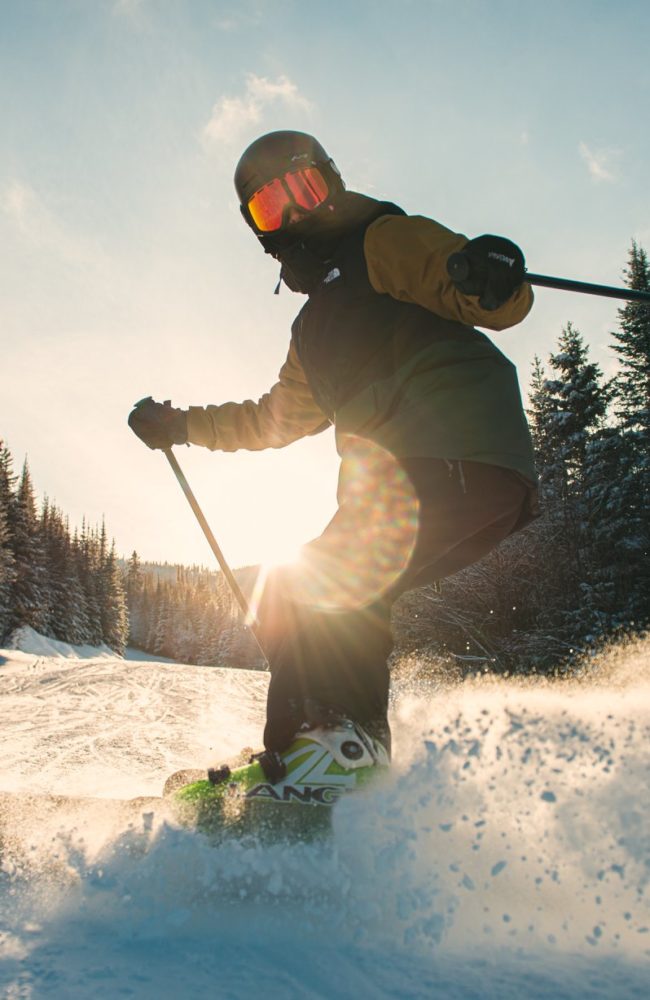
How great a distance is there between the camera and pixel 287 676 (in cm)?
211

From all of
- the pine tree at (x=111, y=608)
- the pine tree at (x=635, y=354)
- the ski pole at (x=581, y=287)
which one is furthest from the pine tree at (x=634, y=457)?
the pine tree at (x=111, y=608)

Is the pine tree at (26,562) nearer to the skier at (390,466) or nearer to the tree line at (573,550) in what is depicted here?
the tree line at (573,550)

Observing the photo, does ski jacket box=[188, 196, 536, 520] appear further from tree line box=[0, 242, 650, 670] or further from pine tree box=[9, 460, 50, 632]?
pine tree box=[9, 460, 50, 632]

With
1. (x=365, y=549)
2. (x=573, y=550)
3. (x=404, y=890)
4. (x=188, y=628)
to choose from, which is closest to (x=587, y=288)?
(x=365, y=549)

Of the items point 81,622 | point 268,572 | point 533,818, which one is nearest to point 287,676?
point 268,572

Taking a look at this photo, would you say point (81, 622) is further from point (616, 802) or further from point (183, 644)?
point (616, 802)

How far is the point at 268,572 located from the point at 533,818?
45.5 inches

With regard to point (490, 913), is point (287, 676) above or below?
above

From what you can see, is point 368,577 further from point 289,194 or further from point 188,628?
point 188,628

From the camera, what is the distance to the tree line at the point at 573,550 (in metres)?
18.3

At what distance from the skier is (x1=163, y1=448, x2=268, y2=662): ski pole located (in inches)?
9.0

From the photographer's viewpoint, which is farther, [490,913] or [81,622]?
[81,622]

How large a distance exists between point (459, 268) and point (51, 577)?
49959 millimetres

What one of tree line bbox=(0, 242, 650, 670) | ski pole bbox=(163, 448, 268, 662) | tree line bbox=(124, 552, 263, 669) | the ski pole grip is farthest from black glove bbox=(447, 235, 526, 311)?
tree line bbox=(124, 552, 263, 669)
